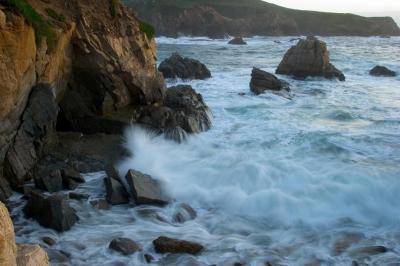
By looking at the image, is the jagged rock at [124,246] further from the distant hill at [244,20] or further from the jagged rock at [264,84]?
the distant hill at [244,20]

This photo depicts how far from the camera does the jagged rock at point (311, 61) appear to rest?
27922mm

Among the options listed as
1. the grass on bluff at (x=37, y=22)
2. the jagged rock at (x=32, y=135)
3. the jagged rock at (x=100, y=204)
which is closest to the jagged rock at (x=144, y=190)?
the jagged rock at (x=100, y=204)

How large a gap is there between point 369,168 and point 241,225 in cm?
401

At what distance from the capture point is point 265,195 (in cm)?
968

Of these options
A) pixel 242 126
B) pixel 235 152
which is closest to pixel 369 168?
pixel 235 152

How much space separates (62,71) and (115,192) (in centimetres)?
452

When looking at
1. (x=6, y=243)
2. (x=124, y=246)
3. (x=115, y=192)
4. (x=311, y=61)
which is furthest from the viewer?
(x=311, y=61)

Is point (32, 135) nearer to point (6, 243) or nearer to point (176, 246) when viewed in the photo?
point (176, 246)

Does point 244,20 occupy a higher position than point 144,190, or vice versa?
point 244,20

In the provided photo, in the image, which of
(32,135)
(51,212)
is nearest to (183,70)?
(32,135)

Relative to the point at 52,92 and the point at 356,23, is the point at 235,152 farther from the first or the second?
the point at 356,23

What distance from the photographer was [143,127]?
13.0 m

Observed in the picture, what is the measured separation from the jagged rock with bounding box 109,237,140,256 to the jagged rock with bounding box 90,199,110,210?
1638mm

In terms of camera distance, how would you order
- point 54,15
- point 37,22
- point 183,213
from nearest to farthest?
point 183,213 → point 37,22 → point 54,15
